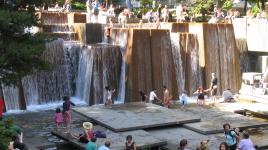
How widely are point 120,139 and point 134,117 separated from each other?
254 cm

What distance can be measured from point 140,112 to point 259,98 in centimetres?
805

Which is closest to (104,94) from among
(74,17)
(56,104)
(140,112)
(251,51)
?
(56,104)

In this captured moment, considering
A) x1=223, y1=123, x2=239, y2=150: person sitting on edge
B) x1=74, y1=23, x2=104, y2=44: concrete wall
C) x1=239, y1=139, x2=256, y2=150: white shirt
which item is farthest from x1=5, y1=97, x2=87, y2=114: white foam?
x1=239, y1=139, x2=256, y2=150: white shirt

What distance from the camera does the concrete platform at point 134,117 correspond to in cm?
1611

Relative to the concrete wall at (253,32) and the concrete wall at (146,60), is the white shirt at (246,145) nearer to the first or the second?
the concrete wall at (146,60)

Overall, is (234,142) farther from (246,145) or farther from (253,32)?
(253,32)

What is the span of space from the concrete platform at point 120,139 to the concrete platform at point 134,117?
36cm

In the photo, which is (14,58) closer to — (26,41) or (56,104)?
(26,41)

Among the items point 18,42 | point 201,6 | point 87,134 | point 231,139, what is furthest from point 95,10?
point 231,139

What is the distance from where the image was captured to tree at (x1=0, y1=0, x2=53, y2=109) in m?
14.8

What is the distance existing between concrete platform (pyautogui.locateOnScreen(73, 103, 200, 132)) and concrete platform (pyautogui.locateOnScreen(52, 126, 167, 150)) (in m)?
0.36

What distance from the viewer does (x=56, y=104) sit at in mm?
22203

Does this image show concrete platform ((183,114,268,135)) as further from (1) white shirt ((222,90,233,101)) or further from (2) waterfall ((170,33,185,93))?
(2) waterfall ((170,33,185,93))

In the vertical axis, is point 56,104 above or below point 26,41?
below
